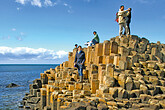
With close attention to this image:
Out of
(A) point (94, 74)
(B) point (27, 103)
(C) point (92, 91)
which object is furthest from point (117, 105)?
(B) point (27, 103)

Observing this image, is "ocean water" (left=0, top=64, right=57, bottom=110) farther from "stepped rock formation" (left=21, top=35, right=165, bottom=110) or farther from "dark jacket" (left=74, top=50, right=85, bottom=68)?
"dark jacket" (left=74, top=50, right=85, bottom=68)

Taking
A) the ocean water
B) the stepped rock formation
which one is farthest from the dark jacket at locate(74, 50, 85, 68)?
the ocean water

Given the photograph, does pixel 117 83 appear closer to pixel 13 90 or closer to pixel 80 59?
pixel 80 59

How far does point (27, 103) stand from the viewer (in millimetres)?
15812

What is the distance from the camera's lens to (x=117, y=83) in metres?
9.24

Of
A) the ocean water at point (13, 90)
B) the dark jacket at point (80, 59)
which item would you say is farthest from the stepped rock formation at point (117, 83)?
the ocean water at point (13, 90)

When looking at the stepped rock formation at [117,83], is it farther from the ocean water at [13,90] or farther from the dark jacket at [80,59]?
the ocean water at [13,90]

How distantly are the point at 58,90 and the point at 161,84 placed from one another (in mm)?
6918

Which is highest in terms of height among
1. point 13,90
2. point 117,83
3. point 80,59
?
point 80,59

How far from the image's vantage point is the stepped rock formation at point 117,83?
7602 mm

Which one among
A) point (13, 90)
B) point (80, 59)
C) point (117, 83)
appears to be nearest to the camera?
point (117, 83)

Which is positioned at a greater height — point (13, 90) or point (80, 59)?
point (80, 59)

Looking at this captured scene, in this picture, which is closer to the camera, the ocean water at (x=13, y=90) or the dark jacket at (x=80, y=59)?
the dark jacket at (x=80, y=59)

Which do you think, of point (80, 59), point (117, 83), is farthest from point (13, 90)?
point (117, 83)
